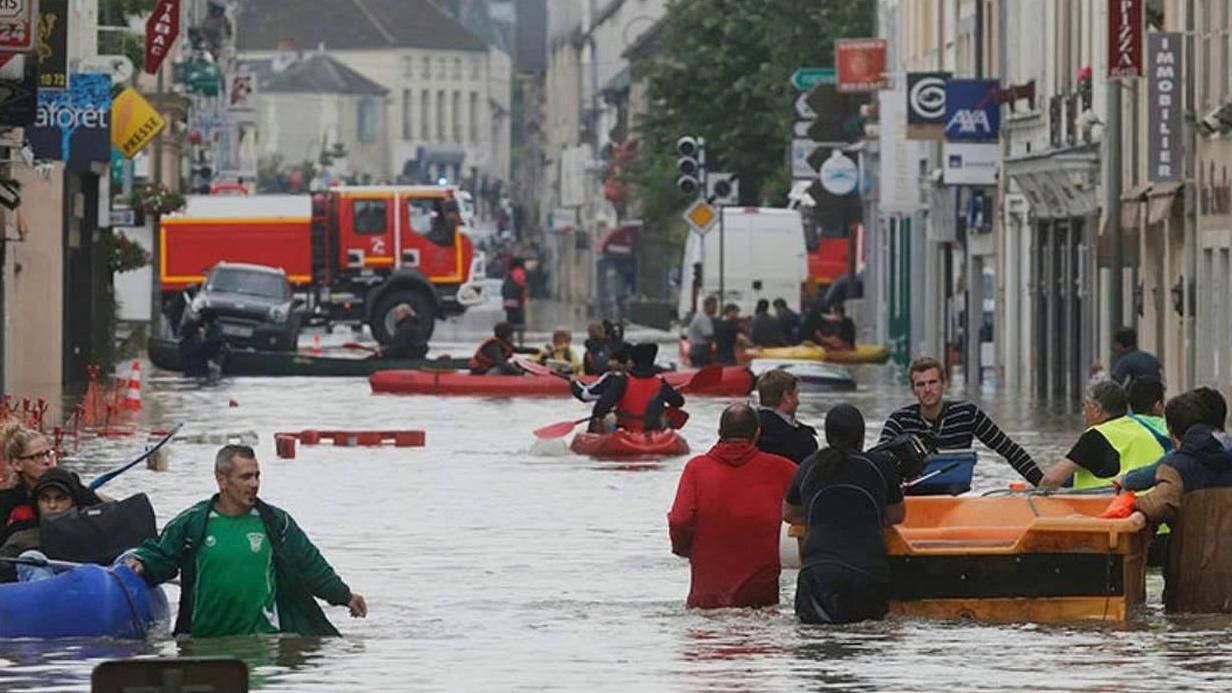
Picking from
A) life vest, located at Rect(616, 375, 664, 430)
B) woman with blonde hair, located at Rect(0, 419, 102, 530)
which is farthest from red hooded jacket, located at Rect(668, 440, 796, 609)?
life vest, located at Rect(616, 375, 664, 430)

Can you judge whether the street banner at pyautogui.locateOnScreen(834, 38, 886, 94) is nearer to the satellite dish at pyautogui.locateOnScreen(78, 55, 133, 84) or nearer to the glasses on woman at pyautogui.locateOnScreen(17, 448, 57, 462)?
the satellite dish at pyautogui.locateOnScreen(78, 55, 133, 84)

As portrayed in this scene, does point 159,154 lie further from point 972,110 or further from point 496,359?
point 496,359

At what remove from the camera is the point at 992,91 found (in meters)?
62.3

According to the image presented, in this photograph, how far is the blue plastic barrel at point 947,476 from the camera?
20109 millimetres

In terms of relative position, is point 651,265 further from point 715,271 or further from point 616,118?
point 715,271

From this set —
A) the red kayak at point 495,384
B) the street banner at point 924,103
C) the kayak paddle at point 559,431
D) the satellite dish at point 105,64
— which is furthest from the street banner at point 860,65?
the kayak paddle at point 559,431

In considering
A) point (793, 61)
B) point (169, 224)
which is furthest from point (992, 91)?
point (793, 61)

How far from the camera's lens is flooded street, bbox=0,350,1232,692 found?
16.0m

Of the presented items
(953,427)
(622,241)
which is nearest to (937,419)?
(953,427)

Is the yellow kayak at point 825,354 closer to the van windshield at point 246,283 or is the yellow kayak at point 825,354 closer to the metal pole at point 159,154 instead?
the van windshield at point 246,283

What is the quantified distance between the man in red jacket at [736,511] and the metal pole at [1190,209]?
92.7 ft

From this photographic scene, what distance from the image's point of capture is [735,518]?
18.5 metres

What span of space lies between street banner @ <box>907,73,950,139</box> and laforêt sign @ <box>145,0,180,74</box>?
11.8 m

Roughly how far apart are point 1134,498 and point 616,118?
14009cm
